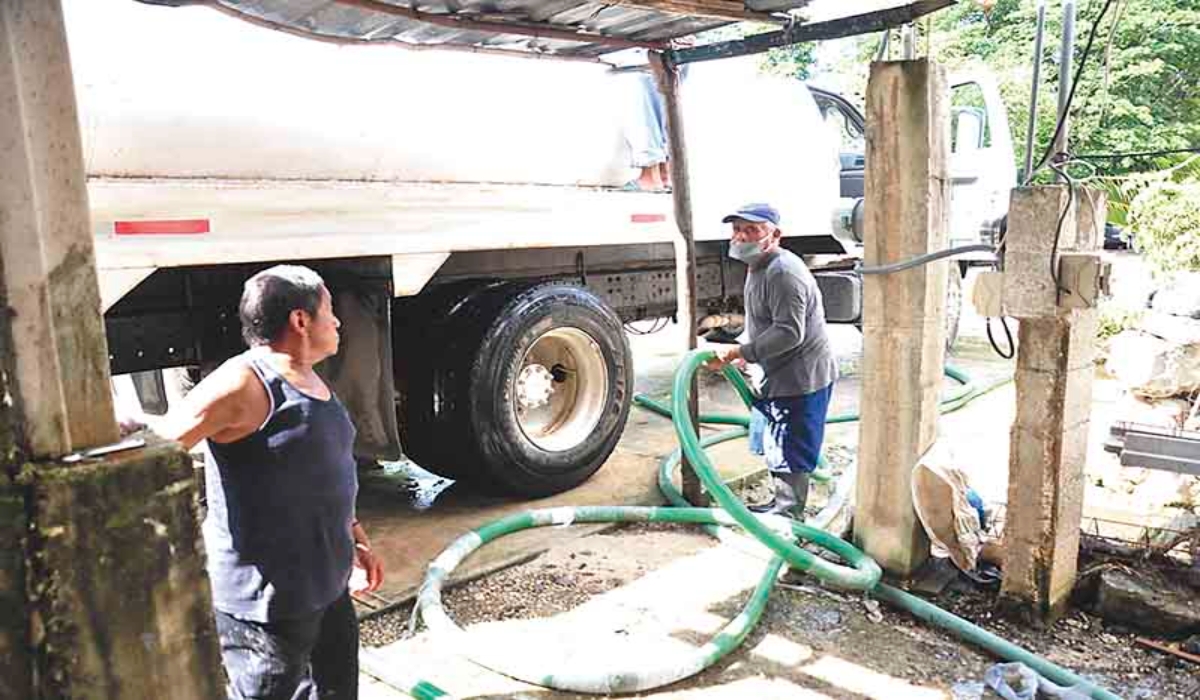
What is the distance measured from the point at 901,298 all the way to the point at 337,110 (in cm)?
252

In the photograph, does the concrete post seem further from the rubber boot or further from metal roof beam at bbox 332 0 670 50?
the rubber boot

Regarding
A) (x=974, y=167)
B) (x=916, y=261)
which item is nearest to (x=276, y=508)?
(x=916, y=261)

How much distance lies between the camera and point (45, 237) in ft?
4.68

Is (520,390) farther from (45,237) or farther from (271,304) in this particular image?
(45,237)

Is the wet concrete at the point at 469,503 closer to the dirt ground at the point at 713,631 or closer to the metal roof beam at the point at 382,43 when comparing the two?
the dirt ground at the point at 713,631

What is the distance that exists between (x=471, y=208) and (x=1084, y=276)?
104 inches

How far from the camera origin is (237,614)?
2186 mm

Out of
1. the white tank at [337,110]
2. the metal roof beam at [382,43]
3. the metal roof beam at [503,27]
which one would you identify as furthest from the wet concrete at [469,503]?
the metal roof beam at [382,43]

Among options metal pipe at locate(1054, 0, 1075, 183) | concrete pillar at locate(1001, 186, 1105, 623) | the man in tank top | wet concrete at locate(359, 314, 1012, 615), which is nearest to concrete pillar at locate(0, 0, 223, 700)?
the man in tank top

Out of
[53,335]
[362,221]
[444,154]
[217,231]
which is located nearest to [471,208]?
[444,154]

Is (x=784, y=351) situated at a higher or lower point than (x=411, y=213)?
lower

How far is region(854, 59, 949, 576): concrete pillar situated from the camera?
3693 millimetres

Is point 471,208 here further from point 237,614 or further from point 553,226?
point 237,614

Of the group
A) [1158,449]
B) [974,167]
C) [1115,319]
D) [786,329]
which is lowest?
[1115,319]
